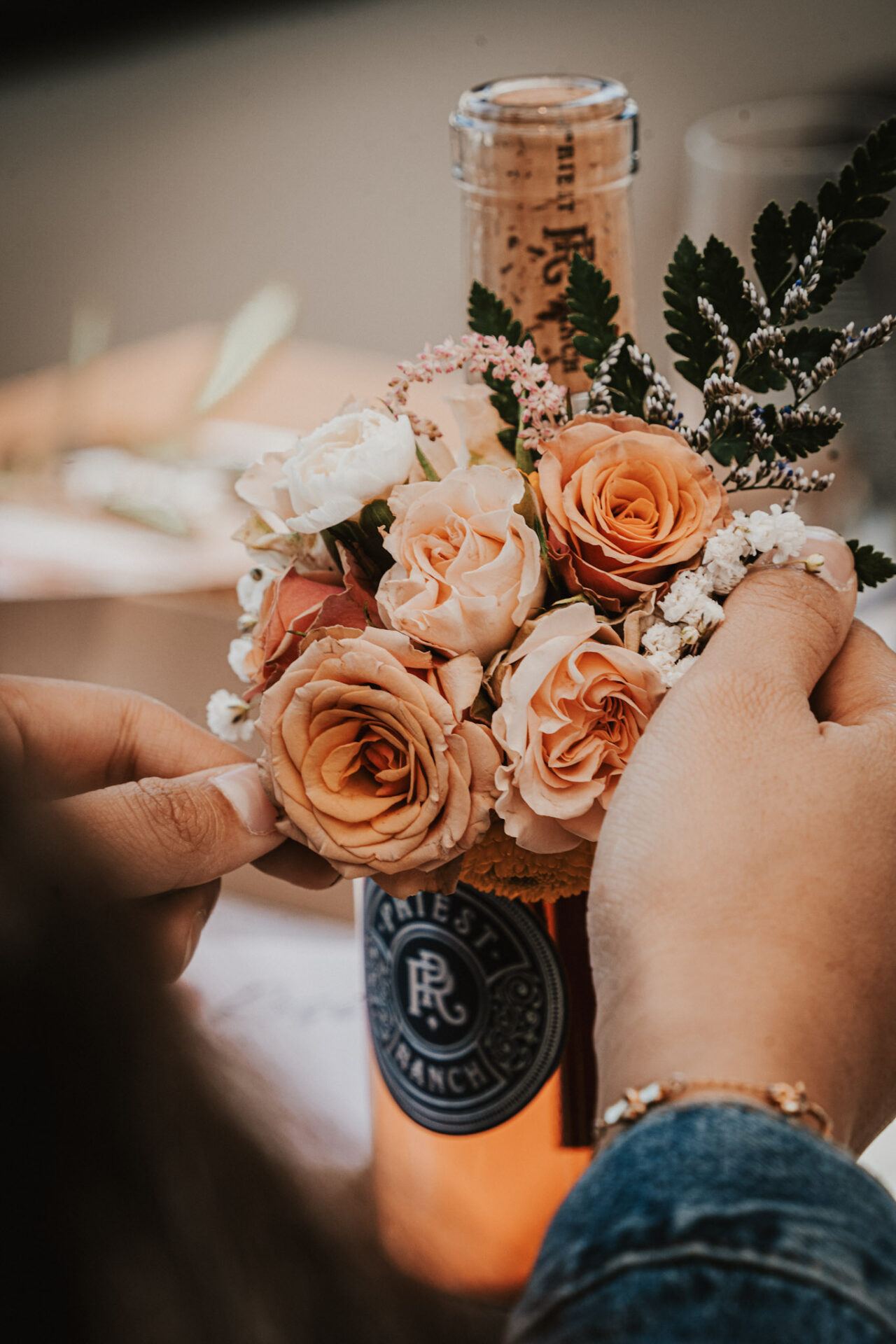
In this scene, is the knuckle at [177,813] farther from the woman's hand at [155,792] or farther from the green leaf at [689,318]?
the green leaf at [689,318]

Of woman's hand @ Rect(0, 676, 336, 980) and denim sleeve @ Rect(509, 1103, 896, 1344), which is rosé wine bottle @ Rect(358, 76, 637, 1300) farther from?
denim sleeve @ Rect(509, 1103, 896, 1344)

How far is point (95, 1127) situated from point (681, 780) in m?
0.24

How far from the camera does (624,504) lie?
41 cm

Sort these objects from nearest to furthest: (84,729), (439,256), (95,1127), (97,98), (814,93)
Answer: (95,1127), (84,729), (814,93), (97,98), (439,256)

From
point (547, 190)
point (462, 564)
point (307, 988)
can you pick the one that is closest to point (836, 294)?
point (547, 190)

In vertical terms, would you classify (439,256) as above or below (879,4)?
below

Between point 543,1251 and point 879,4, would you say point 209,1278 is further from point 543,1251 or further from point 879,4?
point 879,4

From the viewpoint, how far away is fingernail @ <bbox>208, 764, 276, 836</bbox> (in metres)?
0.45

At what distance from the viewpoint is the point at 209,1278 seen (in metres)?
0.17

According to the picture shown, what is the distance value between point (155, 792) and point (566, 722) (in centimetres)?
17

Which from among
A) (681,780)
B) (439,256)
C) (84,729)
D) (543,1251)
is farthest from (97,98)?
(543,1251)

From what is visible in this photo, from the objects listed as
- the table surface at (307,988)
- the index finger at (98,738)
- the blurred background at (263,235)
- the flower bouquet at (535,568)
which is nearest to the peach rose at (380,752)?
the flower bouquet at (535,568)

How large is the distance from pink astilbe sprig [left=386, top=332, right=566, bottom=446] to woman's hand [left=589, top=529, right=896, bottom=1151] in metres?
0.11

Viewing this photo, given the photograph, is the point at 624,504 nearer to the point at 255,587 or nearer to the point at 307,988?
the point at 255,587
